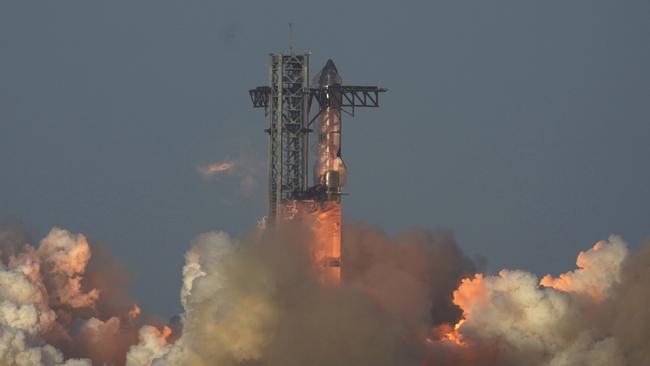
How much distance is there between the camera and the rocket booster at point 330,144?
15338 centimetres

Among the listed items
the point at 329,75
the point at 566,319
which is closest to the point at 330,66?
the point at 329,75

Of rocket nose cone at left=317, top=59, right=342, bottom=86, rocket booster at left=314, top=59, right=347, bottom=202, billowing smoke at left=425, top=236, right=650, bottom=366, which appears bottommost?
billowing smoke at left=425, top=236, right=650, bottom=366

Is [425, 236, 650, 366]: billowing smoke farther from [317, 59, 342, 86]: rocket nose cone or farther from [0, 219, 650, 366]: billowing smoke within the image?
[317, 59, 342, 86]: rocket nose cone

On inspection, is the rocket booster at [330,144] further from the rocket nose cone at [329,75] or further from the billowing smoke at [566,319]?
the billowing smoke at [566,319]

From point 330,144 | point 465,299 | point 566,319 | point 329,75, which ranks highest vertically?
point 329,75

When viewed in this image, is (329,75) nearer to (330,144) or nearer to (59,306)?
(330,144)

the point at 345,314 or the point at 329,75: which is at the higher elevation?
the point at 329,75

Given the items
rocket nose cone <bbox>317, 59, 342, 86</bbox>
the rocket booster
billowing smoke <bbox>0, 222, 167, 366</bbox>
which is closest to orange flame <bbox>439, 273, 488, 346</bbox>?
the rocket booster

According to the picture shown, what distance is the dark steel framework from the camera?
505 feet

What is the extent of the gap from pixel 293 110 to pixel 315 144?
2326 mm

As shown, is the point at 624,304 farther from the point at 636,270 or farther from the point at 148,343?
the point at 148,343

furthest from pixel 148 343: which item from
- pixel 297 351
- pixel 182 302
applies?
pixel 297 351

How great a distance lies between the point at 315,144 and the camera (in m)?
155

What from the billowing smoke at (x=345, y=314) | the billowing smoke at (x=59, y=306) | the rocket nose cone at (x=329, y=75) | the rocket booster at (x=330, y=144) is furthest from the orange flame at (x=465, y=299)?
the billowing smoke at (x=59, y=306)
